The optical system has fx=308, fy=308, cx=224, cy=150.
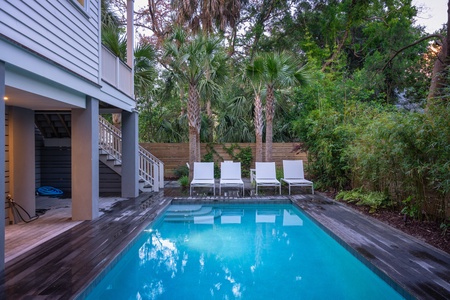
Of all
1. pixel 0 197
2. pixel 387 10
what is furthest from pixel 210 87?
pixel 387 10

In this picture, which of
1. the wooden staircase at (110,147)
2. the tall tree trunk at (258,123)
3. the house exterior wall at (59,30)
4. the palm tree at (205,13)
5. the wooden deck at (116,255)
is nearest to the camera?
the wooden deck at (116,255)

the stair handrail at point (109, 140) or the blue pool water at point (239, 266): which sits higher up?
A: the stair handrail at point (109, 140)

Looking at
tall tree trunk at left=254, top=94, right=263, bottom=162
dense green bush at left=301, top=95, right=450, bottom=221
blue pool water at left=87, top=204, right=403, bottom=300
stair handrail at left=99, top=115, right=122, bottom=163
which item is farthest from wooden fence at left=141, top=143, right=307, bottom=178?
blue pool water at left=87, top=204, right=403, bottom=300

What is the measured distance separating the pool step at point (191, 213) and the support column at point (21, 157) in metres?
2.64

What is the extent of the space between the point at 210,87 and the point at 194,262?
22.1ft

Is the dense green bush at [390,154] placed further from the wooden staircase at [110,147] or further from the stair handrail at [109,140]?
the stair handrail at [109,140]

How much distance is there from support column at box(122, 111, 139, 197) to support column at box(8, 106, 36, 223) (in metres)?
2.54

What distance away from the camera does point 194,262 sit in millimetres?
4324

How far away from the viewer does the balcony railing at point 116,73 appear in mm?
6374

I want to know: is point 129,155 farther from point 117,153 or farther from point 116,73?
point 116,73

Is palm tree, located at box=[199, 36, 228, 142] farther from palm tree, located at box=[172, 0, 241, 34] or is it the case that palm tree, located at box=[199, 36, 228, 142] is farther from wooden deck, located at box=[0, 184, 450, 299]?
wooden deck, located at box=[0, 184, 450, 299]

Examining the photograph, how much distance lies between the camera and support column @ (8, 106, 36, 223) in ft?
17.7

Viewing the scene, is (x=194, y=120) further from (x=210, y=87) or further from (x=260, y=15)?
(x=260, y=15)

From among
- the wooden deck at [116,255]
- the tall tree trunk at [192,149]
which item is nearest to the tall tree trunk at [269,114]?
the tall tree trunk at [192,149]
